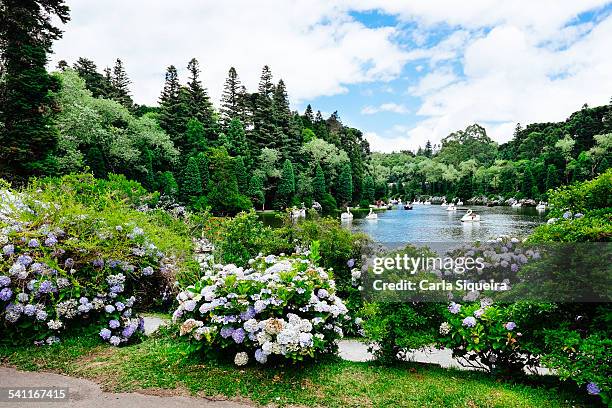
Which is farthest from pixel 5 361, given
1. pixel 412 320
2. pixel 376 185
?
pixel 376 185

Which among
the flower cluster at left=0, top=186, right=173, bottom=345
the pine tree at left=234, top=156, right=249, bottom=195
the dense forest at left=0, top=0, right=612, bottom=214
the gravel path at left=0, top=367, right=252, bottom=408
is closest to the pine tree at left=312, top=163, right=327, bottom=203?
the dense forest at left=0, top=0, right=612, bottom=214

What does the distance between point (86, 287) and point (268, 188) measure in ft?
102

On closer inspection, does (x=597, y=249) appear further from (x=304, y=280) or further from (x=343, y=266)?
(x=343, y=266)

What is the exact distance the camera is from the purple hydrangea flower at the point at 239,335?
11.2 ft

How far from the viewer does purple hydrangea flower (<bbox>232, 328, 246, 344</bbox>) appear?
134 inches

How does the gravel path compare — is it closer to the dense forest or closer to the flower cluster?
the flower cluster

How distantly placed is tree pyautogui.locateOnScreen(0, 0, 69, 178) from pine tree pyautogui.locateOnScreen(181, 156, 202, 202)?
11.9 metres

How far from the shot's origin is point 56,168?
15.3m

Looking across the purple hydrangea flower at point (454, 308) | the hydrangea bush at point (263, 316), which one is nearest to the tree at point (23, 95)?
the hydrangea bush at point (263, 316)

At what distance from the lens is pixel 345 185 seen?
43906mm

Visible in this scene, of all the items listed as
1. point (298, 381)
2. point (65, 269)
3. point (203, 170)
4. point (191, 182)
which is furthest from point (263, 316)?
point (203, 170)

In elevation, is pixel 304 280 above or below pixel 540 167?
below

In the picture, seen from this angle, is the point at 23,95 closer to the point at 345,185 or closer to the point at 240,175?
the point at 240,175

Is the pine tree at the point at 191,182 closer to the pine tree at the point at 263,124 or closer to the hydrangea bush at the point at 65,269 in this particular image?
the pine tree at the point at 263,124
